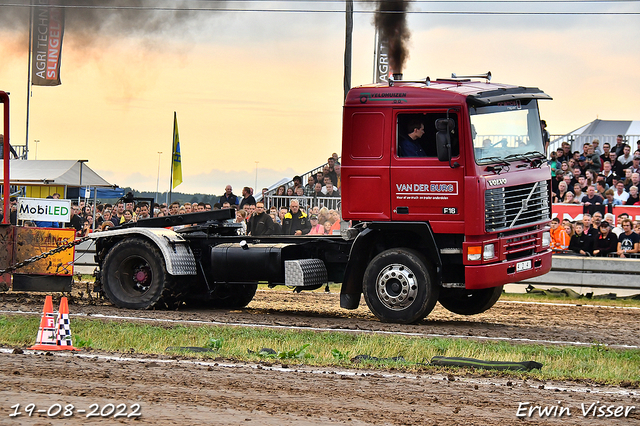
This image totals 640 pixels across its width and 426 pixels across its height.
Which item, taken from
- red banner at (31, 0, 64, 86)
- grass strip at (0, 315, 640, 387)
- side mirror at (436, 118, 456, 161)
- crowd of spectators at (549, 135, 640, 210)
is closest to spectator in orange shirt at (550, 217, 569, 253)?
crowd of spectators at (549, 135, 640, 210)

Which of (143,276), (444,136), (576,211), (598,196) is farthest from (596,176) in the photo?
(143,276)

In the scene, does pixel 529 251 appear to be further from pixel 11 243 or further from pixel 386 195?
pixel 11 243

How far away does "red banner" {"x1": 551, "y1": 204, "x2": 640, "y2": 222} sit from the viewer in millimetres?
18328

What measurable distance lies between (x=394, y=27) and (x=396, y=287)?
27.4ft

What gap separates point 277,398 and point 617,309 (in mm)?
10072

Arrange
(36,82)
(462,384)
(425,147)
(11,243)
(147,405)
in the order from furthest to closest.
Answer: (36,82)
(11,243)
(425,147)
(462,384)
(147,405)

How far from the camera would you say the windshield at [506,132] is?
11.8m

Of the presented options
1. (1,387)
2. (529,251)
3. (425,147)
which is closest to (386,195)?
(425,147)

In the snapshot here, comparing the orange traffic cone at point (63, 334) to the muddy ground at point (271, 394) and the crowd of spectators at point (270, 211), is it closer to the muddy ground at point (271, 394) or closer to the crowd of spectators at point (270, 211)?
the muddy ground at point (271, 394)

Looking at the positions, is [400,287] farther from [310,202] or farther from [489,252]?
[310,202]

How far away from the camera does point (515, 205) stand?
11992 millimetres

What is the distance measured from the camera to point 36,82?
33.7 metres

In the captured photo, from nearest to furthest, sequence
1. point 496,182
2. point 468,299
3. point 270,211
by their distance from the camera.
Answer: point 496,182, point 468,299, point 270,211

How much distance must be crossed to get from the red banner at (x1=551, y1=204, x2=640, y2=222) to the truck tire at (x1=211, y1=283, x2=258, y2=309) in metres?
7.50
